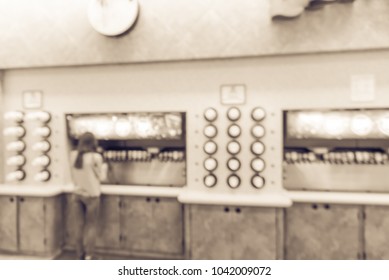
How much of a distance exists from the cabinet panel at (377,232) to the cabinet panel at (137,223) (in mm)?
2243

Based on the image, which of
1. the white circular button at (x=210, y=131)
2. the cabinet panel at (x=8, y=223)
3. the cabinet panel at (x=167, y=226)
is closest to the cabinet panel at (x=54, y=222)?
the cabinet panel at (x=8, y=223)

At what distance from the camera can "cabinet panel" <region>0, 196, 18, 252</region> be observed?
11.9 feet

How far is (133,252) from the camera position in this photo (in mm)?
3523

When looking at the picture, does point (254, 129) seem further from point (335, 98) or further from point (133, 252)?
point (133, 252)

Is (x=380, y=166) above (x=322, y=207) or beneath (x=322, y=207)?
above

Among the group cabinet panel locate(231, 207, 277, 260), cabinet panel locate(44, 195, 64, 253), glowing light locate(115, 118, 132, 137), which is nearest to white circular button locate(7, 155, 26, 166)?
cabinet panel locate(44, 195, 64, 253)

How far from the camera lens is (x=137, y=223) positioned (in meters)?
3.49

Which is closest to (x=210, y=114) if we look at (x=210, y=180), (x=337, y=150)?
(x=210, y=180)

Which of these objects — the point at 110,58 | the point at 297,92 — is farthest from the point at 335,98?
the point at 110,58

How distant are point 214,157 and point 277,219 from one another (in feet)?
3.00

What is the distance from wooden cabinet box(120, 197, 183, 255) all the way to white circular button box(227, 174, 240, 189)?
60cm

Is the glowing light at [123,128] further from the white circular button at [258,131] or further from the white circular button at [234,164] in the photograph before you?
the white circular button at [258,131]

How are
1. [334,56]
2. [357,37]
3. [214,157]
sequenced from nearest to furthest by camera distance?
[357,37] < [334,56] < [214,157]

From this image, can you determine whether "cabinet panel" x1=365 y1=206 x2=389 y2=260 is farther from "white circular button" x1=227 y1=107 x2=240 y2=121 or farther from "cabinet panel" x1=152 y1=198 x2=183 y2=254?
"cabinet panel" x1=152 y1=198 x2=183 y2=254
